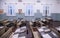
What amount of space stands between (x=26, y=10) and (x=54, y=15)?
2403mm

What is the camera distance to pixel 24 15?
1155cm

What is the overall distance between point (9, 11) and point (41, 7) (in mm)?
2681

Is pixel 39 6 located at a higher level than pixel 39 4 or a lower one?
lower

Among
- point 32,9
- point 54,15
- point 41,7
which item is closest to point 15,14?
point 32,9

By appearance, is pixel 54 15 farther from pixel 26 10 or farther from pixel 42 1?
pixel 26 10

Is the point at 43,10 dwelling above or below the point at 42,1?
below

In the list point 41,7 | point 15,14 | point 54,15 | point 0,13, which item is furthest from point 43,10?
point 0,13

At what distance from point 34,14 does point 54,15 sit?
5.59ft

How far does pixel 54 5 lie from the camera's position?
11492 millimetres

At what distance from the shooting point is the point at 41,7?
11477 mm

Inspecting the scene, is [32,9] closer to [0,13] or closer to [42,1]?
[42,1]

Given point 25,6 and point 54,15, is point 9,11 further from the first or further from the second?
point 54,15

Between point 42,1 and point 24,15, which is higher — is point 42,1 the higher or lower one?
the higher one

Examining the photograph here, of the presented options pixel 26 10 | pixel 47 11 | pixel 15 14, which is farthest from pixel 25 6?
pixel 47 11
